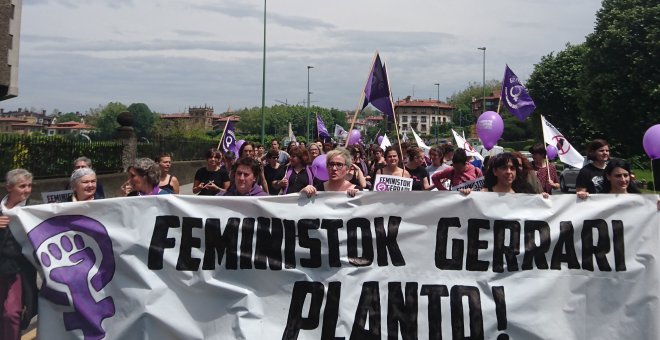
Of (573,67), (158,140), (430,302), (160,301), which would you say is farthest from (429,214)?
(573,67)

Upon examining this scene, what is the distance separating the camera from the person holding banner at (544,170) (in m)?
7.36

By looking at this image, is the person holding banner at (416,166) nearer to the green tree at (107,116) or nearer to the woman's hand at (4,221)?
the woman's hand at (4,221)

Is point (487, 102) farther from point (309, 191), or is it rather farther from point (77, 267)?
point (77, 267)

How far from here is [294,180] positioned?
24.9ft

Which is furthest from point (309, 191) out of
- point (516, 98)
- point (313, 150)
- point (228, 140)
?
point (228, 140)

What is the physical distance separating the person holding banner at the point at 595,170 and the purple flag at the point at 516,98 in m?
5.12

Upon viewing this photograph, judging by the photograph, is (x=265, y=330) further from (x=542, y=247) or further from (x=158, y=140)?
(x=158, y=140)

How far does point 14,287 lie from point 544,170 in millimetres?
5740

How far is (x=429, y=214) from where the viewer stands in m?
4.57

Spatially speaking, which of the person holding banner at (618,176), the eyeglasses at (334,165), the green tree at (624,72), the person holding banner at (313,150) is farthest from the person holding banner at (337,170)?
the green tree at (624,72)

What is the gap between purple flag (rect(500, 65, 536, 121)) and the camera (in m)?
11.1

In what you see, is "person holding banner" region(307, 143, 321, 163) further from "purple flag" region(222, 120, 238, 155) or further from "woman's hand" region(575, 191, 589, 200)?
"purple flag" region(222, 120, 238, 155)

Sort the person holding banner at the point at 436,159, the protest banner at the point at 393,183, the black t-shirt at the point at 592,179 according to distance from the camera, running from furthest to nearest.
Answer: the person holding banner at the point at 436,159 → the protest banner at the point at 393,183 → the black t-shirt at the point at 592,179

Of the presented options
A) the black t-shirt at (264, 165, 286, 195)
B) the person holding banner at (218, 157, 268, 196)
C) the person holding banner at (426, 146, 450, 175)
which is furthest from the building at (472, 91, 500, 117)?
the person holding banner at (218, 157, 268, 196)
